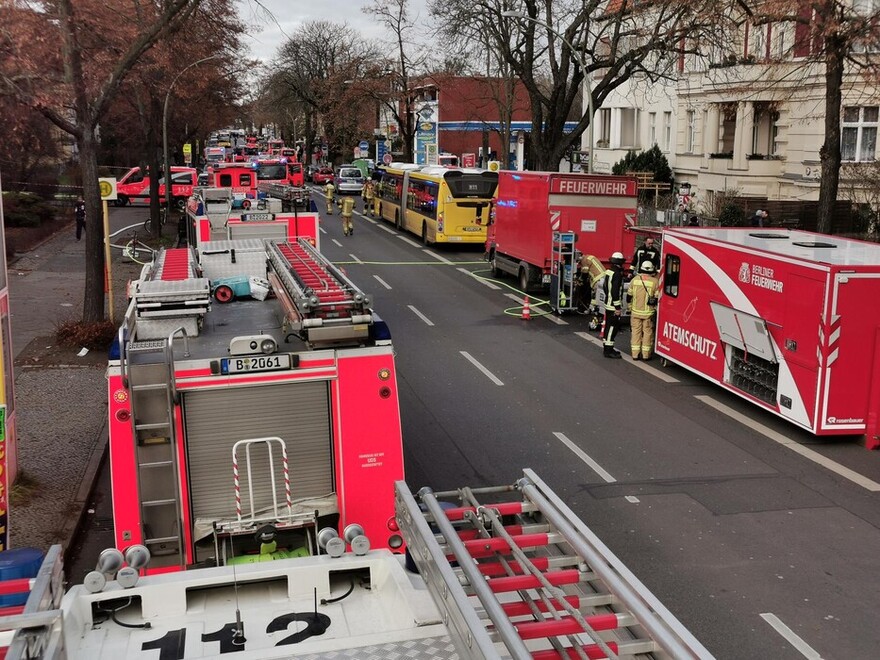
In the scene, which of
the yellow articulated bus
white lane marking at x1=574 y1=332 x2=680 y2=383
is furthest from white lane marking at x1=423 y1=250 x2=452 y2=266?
white lane marking at x1=574 y1=332 x2=680 y2=383

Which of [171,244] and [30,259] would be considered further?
[171,244]

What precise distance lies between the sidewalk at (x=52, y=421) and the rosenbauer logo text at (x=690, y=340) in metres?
9.08

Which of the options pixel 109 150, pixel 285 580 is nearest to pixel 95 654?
pixel 285 580

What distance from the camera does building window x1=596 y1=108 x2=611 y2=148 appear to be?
183 ft

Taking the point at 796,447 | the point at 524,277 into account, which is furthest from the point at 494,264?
the point at 796,447

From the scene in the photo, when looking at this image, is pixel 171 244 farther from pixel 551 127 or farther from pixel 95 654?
pixel 95 654

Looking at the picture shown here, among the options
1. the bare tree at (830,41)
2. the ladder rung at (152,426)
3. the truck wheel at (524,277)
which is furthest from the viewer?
the truck wheel at (524,277)

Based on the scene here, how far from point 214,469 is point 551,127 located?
3019 centimetres

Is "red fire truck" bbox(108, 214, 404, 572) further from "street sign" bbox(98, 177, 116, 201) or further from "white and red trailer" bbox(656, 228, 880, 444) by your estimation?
"street sign" bbox(98, 177, 116, 201)

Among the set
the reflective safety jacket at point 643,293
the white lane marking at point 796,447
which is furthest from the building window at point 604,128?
the white lane marking at point 796,447

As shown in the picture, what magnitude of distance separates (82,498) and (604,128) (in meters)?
50.0

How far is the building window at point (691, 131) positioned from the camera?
44.4 meters

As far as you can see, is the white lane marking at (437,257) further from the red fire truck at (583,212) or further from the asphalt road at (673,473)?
the asphalt road at (673,473)

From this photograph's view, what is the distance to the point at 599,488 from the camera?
11.1 meters
